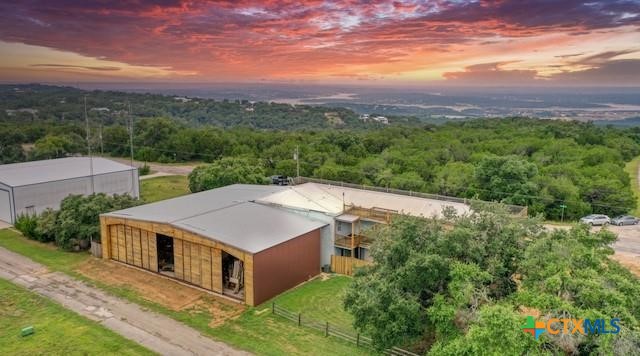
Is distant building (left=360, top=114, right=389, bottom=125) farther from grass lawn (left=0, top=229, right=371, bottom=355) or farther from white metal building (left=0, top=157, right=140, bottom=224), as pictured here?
grass lawn (left=0, top=229, right=371, bottom=355)

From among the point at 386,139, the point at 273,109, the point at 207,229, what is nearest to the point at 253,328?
the point at 207,229

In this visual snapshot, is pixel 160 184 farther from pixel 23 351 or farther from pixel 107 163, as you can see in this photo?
pixel 23 351

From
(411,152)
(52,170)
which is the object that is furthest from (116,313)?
(411,152)

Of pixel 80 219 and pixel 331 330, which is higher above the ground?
pixel 80 219

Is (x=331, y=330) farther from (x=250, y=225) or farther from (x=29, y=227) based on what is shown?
(x=29, y=227)

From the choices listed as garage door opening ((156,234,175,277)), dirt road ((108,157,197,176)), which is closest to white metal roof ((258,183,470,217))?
garage door opening ((156,234,175,277))

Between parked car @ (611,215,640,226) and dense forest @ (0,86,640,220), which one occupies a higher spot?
dense forest @ (0,86,640,220)

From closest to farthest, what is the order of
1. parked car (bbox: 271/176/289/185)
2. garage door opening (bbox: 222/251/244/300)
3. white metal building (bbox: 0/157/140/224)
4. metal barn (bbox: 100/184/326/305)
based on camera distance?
metal barn (bbox: 100/184/326/305), garage door opening (bbox: 222/251/244/300), white metal building (bbox: 0/157/140/224), parked car (bbox: 271/176/289/185)

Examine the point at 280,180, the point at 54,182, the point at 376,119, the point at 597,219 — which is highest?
the point at 376,119
